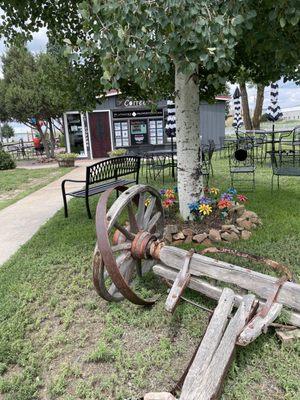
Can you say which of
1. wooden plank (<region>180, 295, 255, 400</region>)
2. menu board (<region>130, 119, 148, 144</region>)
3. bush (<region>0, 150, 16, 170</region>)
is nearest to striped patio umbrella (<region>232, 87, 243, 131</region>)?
menu board (<region>130, 119, 148, 144</region>)

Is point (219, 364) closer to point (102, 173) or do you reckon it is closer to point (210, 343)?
point (210, 343)

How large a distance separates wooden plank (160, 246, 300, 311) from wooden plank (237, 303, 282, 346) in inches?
4.6

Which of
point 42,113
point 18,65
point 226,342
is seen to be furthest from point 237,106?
point 226,342

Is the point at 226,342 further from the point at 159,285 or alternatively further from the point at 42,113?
the point at 42,113

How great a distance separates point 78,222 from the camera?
545 cm

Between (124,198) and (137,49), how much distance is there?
1.21 m

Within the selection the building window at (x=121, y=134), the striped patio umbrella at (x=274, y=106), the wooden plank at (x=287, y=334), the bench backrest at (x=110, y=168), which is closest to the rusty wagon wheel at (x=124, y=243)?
the wooden plank at (x=287, y=334)

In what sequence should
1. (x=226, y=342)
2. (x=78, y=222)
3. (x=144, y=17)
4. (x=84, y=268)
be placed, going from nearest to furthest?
(x=226, y=342), (x=144, y=17), (x=84, y=268), (x=78, y=222)

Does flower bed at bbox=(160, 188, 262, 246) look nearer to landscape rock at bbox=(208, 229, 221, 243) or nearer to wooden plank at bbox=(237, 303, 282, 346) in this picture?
landscape rock at bbox=(208, 229, 221, 243)

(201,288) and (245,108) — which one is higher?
(245,108)

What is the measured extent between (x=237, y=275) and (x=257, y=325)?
0.51 meters

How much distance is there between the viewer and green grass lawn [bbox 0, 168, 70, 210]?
330 inches

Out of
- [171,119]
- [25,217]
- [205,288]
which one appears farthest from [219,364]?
[171,119]

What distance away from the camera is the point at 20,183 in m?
10.4
